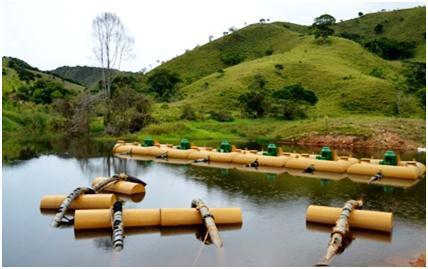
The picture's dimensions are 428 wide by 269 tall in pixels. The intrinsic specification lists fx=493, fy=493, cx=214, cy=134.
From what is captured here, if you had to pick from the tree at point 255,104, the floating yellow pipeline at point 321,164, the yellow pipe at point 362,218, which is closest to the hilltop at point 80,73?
the tree at point 255,104

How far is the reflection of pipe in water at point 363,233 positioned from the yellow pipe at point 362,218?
143 millimetres

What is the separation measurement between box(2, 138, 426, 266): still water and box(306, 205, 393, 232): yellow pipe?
0.30m

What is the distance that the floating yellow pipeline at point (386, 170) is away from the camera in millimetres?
25656

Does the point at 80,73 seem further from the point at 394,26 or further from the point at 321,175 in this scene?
the point at 321,175

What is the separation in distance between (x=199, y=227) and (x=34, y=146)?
3085cm

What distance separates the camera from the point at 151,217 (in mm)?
16562

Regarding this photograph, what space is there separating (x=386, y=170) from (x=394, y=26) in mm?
89589

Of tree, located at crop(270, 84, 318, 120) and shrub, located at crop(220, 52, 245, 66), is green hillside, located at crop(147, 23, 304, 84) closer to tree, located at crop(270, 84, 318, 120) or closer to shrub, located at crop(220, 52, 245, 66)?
shrub, located at crop(220, 52, 245, 66)

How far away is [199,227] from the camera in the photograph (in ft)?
54.5

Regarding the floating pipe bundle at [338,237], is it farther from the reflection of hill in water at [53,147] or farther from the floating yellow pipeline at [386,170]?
the reflection of hill in water at [53,147]

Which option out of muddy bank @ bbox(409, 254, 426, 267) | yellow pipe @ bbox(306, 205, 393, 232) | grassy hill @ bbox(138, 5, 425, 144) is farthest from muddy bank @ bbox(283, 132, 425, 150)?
muddy bank @ bbox(409, 254, 426, 267)

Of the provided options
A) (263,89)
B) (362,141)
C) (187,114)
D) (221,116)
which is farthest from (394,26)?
(362,141)

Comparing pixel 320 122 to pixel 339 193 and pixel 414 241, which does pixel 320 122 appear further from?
pixel 414 241

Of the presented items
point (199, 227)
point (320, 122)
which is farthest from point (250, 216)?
point (320, 122)
